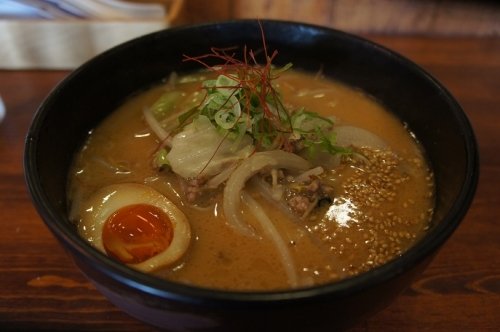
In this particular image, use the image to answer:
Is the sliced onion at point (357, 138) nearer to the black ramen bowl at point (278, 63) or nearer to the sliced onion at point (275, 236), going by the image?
the black ramen bowl at point (278, 63)

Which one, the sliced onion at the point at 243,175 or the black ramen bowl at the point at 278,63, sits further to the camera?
the sliced onion at the point at 243,175

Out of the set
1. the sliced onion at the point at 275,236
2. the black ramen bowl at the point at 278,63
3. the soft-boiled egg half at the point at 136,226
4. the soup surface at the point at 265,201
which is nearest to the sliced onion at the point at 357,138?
the soup surface at the point at 265,201

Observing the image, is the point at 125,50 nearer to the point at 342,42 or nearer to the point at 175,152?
the point at 175,152

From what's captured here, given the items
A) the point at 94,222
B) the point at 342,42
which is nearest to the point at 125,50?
the point at 94,222

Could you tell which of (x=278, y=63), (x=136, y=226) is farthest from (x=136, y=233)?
(x=278, y=63)

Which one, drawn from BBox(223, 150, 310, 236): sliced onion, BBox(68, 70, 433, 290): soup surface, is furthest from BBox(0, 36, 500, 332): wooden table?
BBox(223, 150, 310, 236): sliced onion
